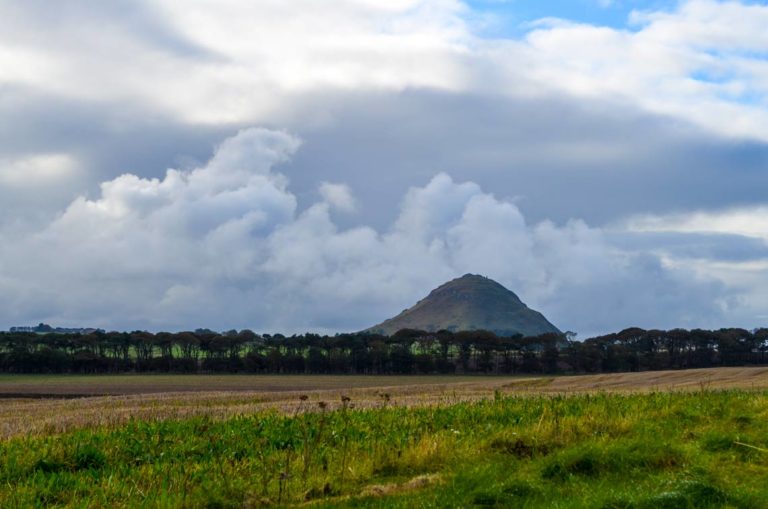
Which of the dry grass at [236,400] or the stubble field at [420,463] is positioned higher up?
the stubble field at [420,463]

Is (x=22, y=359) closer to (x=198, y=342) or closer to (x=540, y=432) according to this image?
(x=198, y=342)

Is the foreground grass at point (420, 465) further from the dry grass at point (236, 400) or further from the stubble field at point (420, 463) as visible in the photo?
the dry grass at point (236, 400)

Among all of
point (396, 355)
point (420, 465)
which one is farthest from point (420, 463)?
point (396, 355)

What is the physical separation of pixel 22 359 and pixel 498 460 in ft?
515

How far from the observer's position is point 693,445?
17812 mm

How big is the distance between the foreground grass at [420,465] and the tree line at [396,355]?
13892cm

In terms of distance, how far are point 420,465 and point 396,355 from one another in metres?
149

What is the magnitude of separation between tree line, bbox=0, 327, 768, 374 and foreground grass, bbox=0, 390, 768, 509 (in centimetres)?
13892

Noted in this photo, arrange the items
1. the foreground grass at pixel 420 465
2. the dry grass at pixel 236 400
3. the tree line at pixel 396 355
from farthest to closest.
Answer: the tree line at pixel 396 355 < the dry grass at pixel 236 400 < the foreground grass at pixel 420 465

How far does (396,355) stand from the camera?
165 metres

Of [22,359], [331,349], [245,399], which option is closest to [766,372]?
[245,399]

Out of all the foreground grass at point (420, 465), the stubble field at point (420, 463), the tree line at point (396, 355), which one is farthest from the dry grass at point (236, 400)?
the tree line at point (396, 355)

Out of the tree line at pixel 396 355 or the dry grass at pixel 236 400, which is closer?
the dry grass at pixel 236 400

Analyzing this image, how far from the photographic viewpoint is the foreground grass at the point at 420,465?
43.9 feet
